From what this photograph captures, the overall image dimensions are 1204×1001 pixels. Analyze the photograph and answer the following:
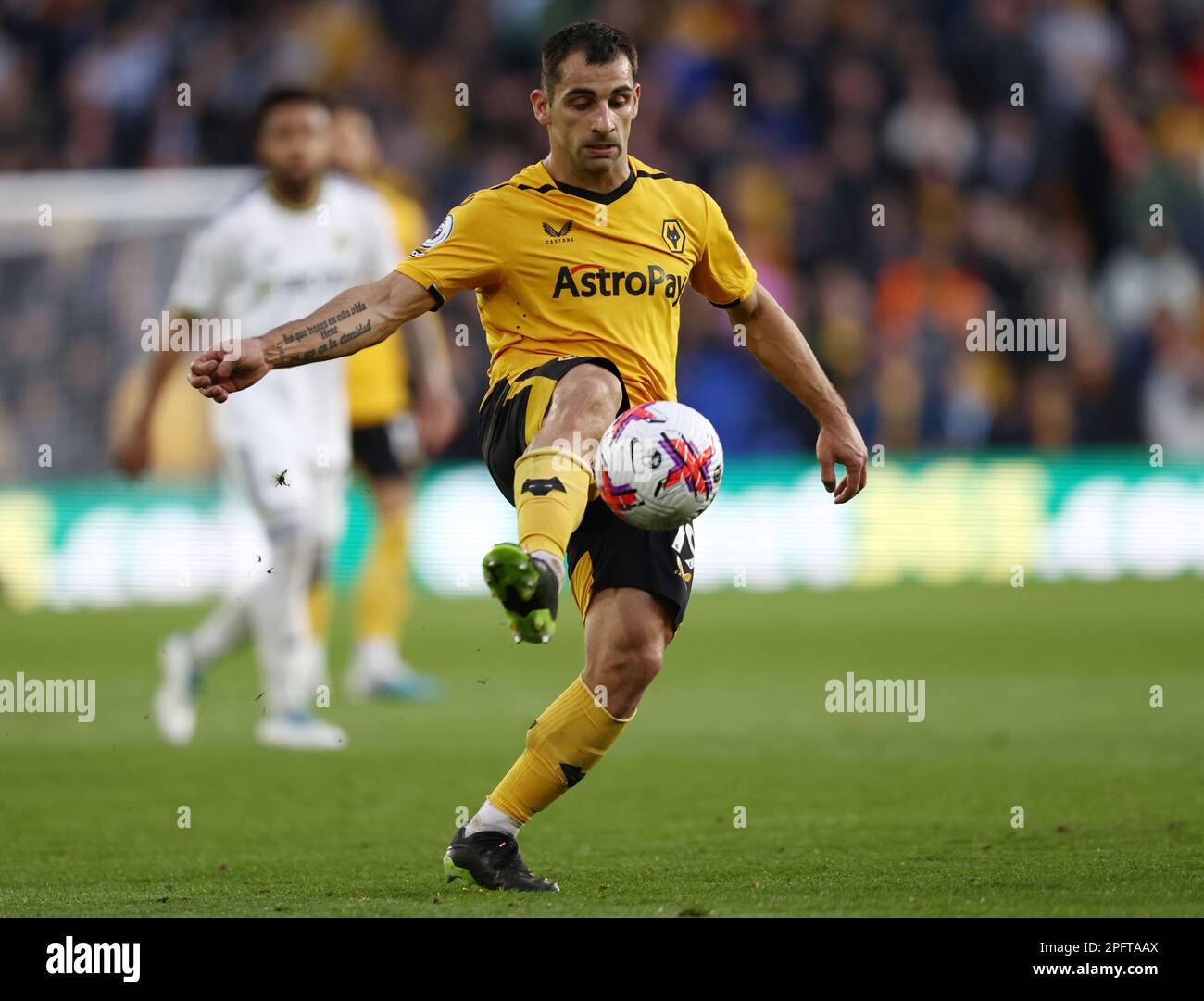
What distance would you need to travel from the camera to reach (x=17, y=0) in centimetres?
2081

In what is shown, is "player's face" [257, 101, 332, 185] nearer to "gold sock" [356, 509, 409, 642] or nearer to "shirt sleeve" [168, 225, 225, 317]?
"shirt sleeve" [168, 225, 225, 317]

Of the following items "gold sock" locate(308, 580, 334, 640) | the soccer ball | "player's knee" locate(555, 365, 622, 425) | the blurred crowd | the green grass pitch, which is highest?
the blurred crowd

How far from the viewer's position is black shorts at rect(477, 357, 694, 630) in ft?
18.6

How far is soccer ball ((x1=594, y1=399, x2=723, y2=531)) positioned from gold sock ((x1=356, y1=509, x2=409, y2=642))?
19.6ft

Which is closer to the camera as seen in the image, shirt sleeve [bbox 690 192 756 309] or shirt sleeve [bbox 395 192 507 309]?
shirt sleeve [bbox 395 192 507 309]

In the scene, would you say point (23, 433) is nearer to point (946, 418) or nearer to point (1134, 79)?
point (946, 418)

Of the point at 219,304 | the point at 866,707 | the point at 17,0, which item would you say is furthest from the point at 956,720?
the point at 17,0

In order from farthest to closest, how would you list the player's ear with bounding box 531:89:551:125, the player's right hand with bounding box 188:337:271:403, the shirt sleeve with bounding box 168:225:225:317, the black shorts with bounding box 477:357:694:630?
the shirt sleeve with bounding box 168:225:225:317, the player's ear with bounding box 531:89:551:125, the black shorts with bounding box 477:357:694:630, the player's right hand with bounding box 188:337:271:403

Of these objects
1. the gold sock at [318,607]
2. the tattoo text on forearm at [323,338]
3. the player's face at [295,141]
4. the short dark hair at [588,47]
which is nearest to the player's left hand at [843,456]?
the short dark hair at [588,47]

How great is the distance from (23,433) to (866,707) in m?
8.86

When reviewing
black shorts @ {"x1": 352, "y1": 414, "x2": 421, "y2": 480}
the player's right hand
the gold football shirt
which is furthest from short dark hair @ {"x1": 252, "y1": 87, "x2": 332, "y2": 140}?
the player's right hand

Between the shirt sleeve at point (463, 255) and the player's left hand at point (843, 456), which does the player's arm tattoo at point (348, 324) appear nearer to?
the shirt sleeve at point (463, 255)

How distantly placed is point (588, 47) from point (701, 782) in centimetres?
366

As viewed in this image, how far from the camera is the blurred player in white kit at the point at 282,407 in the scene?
31.5ft
